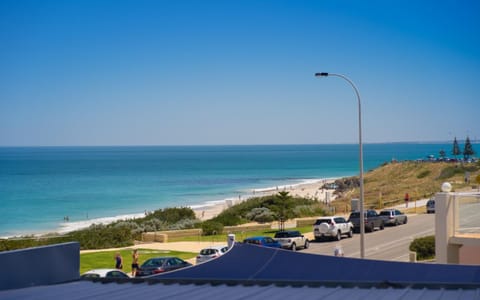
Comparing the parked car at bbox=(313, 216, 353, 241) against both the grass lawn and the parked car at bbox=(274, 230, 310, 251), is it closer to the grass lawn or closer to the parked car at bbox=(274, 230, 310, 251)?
the parked car at bbox=(274, 230, 310, 251)

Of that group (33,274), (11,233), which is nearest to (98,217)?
(11,233)

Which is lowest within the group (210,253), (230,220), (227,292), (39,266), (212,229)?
(212,229)

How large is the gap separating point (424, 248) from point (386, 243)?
7834 mm

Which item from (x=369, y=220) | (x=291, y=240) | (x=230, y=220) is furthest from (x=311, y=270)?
(x=230, y=220)

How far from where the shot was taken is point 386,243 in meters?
38.1

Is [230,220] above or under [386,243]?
above

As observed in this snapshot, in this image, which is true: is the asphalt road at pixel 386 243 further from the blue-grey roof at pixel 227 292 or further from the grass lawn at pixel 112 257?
the blue-grey roof at pixel 227 292

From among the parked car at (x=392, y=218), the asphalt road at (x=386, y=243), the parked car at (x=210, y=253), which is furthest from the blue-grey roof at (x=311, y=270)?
the parked car at (x=392, y=218)

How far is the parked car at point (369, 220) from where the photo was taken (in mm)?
43500

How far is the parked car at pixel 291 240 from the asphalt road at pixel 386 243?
523mm

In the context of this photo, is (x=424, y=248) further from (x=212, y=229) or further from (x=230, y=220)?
(x=230, y=220)

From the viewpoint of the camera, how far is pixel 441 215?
60.5 ft

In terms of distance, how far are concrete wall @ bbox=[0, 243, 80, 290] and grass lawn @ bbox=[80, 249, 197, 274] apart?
19.4m

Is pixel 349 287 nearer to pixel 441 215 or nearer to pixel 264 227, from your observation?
pixel 441 215
